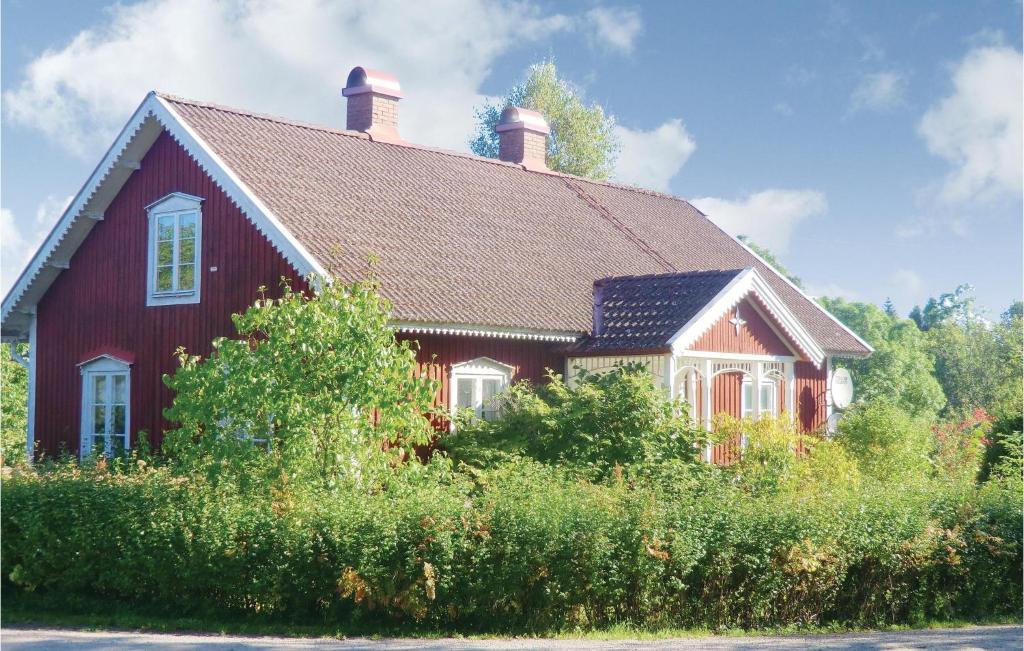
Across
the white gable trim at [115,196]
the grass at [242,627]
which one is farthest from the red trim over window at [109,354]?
the grass at [242,627]

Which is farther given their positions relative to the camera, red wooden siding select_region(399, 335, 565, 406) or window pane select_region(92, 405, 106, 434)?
window pane select_region(92, 405, 106, 434)

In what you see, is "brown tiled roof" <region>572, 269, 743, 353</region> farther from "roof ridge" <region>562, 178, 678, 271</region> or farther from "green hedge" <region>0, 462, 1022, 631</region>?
"green hedge" <region>0, 462, 1022, 631</region>

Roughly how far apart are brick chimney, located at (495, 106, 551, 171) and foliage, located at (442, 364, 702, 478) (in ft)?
40.1

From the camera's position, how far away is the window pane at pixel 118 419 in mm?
21797

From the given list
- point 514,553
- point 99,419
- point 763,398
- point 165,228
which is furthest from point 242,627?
point 763,398

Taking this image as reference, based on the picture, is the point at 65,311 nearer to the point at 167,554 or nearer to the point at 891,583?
the point at 167,554

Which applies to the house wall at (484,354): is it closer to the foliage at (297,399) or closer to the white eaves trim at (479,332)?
the white eaves trim at (479,332)

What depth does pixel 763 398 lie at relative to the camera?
24.0 meters

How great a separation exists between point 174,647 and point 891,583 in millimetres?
7665

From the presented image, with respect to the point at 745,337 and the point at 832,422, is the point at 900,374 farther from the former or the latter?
the point at 745,337

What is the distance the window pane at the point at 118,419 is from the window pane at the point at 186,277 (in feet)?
8.16

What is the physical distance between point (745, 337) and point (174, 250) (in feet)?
33.1

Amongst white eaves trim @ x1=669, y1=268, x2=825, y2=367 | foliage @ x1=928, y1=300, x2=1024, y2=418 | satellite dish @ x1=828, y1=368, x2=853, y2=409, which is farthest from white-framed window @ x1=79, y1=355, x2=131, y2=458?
foliage @ x1=928, y1=300, x2=1024, y2=418

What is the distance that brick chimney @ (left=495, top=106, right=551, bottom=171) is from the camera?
98.2 feet
